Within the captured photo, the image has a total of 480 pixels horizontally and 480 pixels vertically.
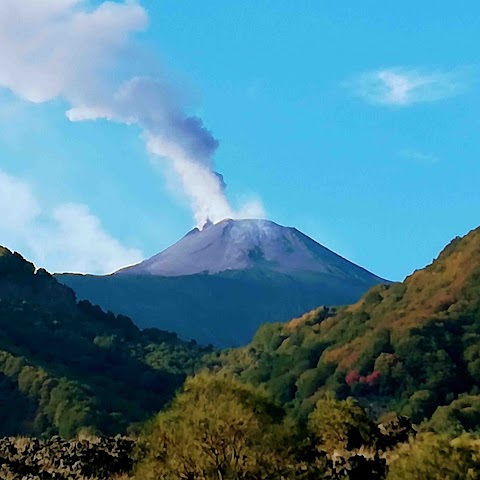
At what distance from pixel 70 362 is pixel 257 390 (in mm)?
74199

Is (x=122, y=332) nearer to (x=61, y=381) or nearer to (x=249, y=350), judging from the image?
(x=249, y=350)

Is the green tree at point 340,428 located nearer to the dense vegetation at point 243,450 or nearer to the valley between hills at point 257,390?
the valley between hills at point 257,390

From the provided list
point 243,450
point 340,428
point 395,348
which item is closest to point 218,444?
point 243,450

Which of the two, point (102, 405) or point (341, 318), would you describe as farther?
point (341, 318)

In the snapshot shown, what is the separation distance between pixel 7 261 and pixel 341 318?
A: 3938cm

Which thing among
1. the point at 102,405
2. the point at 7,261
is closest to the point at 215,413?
the point at 102,405

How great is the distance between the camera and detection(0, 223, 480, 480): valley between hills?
639 inches

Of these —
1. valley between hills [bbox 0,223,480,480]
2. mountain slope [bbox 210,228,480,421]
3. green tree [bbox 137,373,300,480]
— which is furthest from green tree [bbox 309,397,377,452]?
mountain slope [bbox 210,228,480,421]

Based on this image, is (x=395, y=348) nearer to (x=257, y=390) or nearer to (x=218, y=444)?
(x=257, y=390)

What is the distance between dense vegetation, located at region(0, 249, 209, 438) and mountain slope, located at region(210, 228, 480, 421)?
30.0 ft

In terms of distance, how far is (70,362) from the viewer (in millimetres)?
89625

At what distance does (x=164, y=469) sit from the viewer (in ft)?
53.3

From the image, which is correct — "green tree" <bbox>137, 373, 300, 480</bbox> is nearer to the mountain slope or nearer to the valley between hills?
the valley between hills

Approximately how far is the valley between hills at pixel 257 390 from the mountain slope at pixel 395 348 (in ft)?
0.52
